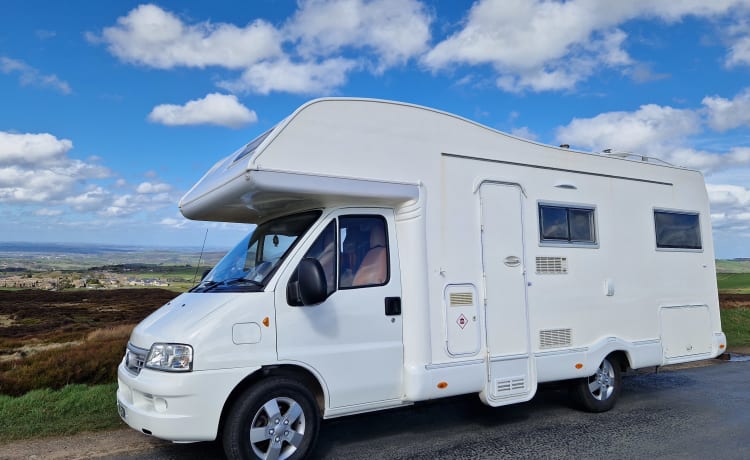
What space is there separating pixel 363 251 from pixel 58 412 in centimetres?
421

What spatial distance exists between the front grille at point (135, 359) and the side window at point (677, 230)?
647 centimetres

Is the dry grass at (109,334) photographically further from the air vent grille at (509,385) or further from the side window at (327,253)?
the air vent grille at (509,385)

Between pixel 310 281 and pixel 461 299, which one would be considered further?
pixel 461 299

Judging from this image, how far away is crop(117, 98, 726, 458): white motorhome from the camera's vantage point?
15.4ft

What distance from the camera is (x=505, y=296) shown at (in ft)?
20.2

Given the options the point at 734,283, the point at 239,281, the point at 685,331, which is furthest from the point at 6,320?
the point at 734,283

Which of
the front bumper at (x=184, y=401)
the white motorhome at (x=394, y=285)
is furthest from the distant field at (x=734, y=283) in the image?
the front bumper at (x=184, y=401)

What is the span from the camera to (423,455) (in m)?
5.33

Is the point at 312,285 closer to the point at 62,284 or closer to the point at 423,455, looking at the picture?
the point at 423,455

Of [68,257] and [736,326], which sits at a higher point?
[68,257]

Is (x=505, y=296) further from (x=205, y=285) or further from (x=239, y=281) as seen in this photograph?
(x=205, y=285)

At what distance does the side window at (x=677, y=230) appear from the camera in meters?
7.79

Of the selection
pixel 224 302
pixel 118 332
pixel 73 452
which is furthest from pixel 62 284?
pixel 224 302

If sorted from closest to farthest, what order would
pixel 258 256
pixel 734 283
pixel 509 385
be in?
pixel 258 256
pixel 509 385
pixel 734 283
